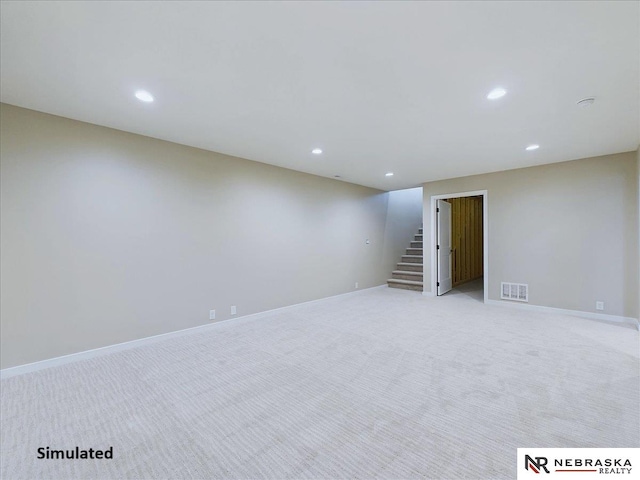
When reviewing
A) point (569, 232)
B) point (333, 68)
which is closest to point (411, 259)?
point (569, 232)

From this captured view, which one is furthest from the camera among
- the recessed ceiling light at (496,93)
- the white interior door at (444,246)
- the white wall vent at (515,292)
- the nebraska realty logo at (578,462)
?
the white interior door at (444,246)

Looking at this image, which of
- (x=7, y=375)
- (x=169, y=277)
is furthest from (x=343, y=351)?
(x=7, y=375)

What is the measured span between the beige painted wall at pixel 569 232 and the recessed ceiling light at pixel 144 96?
561 centimetres

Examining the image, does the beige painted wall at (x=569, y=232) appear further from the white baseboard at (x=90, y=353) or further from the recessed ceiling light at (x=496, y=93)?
the white baseboard at (x=90, y=353)

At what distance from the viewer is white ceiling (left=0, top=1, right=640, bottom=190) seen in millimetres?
1597

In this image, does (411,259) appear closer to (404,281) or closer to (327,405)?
(404,281)

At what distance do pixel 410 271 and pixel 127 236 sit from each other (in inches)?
250

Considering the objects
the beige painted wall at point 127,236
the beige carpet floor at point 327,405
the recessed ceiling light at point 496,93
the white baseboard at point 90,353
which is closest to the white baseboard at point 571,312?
the beige carpet floor at point 327,405

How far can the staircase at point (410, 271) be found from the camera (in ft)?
22.7

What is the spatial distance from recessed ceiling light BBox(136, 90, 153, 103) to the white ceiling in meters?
0.06

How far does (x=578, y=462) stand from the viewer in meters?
1.61

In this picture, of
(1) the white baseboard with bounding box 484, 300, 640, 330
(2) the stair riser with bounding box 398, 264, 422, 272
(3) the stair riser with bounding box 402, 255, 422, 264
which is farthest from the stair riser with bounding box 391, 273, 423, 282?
(1) the white baseboard with bounding box 484, 300, 640, 330

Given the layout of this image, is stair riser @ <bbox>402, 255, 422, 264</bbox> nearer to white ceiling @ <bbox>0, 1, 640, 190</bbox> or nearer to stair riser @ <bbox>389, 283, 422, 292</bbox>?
stair riser @ <bbox>389, 283, 422, 292</bbox>

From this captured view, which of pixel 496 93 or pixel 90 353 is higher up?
pixel 496 93
